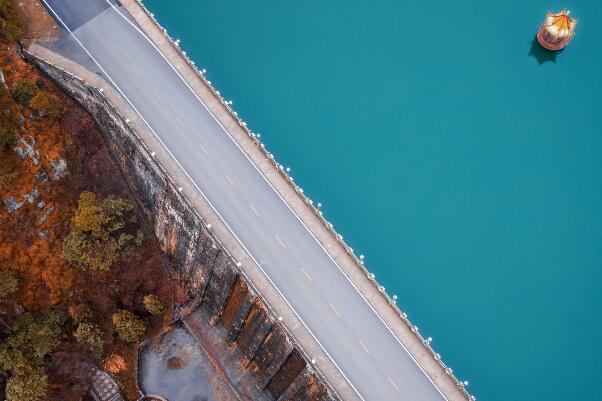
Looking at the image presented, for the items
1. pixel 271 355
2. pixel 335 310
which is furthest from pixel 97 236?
pixel 335 310

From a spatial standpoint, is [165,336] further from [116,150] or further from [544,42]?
[544,42]

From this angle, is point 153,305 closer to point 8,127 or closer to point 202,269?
point 202,269

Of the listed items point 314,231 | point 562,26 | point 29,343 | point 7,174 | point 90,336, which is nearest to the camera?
point 314,231

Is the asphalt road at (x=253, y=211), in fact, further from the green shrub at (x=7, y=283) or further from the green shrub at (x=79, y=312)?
the green shrub at (x=7, y=283)

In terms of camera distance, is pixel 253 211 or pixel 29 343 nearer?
pixel 253 211

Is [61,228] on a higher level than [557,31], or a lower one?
higher

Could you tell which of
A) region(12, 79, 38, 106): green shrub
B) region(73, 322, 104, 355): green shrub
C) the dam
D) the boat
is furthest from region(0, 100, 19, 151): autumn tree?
the boat
